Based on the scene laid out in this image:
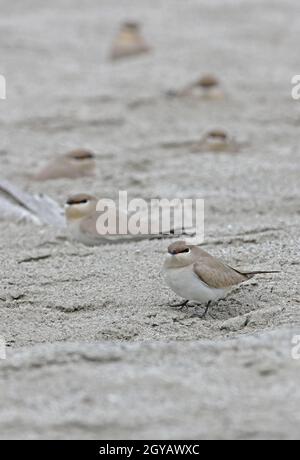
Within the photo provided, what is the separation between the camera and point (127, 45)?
1089 cm

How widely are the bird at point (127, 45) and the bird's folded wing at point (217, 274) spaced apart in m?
6.57

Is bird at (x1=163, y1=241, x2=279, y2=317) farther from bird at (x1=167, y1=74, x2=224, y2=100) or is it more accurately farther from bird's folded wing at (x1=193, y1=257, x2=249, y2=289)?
bird at (x1=167, y1=74, x2=224, y2=100)

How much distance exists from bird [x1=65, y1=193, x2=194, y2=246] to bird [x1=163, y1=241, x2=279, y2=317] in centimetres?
104

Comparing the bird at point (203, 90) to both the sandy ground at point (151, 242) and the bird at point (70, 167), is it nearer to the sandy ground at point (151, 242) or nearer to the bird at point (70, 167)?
the sandy ground at point (151, 242)

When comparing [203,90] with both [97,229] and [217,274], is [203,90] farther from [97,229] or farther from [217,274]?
[217,274]

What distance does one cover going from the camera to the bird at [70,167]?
279 inches

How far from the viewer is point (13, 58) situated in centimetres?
1093

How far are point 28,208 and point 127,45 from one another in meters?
4.97

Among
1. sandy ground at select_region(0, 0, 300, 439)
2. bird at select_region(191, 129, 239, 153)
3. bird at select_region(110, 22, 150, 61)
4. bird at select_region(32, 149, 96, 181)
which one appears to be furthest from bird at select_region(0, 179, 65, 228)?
bird at select_region(110, 22, 150, 61)

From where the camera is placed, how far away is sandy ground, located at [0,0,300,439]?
3.24 metres

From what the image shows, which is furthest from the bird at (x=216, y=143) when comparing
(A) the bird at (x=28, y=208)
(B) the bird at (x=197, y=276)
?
(B) the bird at (x=197, y=276)
